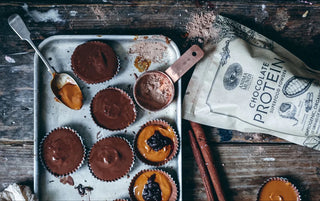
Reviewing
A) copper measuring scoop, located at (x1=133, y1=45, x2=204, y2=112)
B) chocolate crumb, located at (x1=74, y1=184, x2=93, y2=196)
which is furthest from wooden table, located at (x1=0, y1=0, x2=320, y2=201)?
chocolate crumb, located at (x1=74, y1=184, x2=93, y2=196)

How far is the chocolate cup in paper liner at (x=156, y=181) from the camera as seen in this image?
2.24 m

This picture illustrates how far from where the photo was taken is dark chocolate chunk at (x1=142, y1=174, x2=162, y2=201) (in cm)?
221

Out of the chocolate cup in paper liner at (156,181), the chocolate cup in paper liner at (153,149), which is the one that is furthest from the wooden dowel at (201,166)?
the chocolate cup in paper liner at (156,181)

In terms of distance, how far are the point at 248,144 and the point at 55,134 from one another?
157 centimetres

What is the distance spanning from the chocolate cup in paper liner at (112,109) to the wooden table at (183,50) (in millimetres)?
496

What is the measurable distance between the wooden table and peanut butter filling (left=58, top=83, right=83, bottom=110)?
0.31 metres

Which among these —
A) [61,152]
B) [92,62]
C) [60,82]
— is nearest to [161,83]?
[92,62]

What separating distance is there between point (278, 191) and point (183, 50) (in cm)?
138

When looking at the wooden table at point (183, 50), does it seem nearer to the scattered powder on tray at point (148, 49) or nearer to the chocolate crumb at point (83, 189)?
the scattered powder on tray at point (148, 49)

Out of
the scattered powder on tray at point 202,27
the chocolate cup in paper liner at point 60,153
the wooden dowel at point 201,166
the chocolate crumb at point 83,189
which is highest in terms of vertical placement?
the scattered powder on tray at point 202,27

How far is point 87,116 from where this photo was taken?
2316 millimetres

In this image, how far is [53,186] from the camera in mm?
2285

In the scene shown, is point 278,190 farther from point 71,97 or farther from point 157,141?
point 71,97

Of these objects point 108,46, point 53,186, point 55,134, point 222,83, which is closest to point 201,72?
point 222,83
